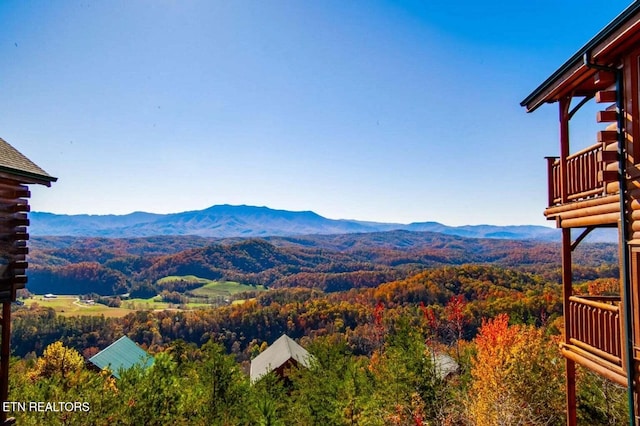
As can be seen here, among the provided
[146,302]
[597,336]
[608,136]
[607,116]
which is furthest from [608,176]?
[146,302]

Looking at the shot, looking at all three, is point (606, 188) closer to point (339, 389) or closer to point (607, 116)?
point (607, 116)

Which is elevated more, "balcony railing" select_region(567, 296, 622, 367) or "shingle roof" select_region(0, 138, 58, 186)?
"shingle roof" select_region(0, 138, 58, 186)

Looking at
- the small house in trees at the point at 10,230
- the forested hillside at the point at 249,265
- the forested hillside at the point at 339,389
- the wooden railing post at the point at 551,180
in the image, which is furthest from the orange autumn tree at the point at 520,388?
the forested hillside at the point at 249,265

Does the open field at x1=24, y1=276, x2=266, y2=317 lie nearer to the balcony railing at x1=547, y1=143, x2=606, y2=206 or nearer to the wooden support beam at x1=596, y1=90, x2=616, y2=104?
the balcony railing at x1=547, y1=143, x2=606, y2=206

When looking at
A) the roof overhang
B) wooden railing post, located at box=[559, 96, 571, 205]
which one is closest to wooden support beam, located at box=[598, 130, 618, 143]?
the roof overhang

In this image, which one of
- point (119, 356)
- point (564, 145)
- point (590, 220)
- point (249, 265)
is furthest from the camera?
point (249, 265)

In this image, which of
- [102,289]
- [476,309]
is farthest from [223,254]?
[476,309]
